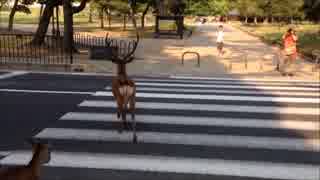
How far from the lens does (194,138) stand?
335 inches

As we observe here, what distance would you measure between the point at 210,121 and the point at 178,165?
9.44 ft

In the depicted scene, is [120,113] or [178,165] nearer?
[178,165]

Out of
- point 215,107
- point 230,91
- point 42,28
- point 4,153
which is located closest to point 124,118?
point 4,153

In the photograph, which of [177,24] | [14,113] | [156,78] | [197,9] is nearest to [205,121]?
[14,113]

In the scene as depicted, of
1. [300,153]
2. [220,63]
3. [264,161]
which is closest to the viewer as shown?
[264,161]

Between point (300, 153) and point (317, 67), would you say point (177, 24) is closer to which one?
point (317, 67)

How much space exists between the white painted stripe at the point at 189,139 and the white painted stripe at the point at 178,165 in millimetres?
896

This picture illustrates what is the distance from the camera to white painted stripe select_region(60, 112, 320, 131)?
373 inches

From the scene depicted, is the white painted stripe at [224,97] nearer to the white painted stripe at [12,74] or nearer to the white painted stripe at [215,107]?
the white painted stripe at [215,107]

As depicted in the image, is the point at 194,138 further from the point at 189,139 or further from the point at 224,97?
the point at 224,97

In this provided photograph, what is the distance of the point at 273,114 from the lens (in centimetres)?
1052

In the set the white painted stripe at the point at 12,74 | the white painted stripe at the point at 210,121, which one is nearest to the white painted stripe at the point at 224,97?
the white painted stripe at the point at 210,121

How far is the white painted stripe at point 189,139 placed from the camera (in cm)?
812

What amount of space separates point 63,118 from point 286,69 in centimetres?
1146
